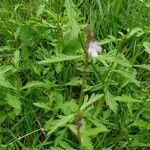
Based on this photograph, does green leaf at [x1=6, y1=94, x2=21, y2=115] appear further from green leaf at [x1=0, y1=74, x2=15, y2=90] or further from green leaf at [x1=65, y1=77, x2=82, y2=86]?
green leaf at [x1=65, y1=77, x2=82, y2=86]

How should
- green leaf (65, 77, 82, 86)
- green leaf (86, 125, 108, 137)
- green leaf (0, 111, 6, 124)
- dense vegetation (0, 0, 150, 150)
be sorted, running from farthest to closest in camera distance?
green leaf (65, 77, 82, 86) < green leaf (0, 111, 6, 124) < dense vegetation (0, 0, 150, 150) < green leaf (86, 125, 108, 137)

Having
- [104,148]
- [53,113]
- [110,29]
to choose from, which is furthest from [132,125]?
[110,29]

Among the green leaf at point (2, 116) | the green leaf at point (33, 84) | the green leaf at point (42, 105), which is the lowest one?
the green leaf at point (2, 116)

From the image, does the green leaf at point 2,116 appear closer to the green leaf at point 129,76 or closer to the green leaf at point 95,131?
the green leaf at point 95,131


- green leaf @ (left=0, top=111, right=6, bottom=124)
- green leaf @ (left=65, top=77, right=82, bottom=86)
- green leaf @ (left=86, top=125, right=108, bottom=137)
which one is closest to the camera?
green leaf @ (left=86, top=125, right=108, bottom=137)

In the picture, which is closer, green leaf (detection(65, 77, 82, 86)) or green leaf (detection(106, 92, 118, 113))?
green leaf (detection(106, 92, 118, 113))

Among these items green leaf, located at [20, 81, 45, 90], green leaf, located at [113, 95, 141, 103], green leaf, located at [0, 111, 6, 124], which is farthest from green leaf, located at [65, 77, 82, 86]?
green leaf, located at [0, 111, 6, 124]

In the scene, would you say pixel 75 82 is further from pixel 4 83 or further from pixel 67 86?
pixel 4 83

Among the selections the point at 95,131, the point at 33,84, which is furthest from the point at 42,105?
the point at 95,131

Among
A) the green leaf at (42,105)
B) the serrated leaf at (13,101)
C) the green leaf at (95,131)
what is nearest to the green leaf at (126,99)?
the green leaf at (95,131)

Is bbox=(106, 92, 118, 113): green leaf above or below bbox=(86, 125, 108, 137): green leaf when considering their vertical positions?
above
